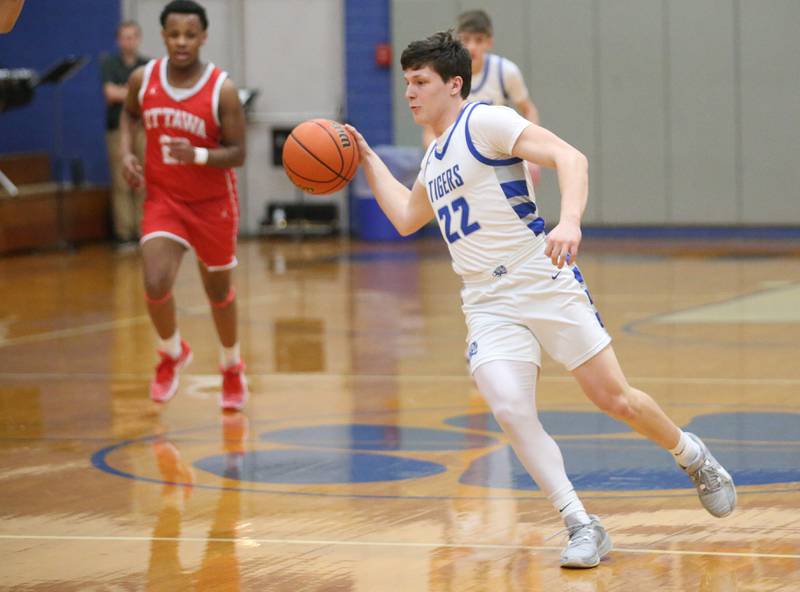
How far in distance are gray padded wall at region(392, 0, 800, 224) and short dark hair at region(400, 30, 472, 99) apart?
1249cm

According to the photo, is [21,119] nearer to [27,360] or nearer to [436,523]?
[27,360]

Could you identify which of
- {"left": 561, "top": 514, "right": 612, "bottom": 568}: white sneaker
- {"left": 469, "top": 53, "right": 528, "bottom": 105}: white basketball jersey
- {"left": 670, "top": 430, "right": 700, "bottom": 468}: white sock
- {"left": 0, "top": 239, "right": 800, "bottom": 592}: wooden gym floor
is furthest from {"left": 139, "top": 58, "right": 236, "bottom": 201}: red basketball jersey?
{"left": 561, "top": 514, "right": 612, "bottom": 568}: white sneaker

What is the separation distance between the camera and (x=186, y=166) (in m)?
7.52

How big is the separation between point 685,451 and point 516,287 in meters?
0.82

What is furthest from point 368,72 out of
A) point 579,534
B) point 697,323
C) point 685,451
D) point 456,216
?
point 579,534

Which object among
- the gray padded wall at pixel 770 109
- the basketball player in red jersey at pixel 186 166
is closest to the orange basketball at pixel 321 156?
the basketball player in red jersey at pixel 186 166

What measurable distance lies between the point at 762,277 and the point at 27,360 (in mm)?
6593

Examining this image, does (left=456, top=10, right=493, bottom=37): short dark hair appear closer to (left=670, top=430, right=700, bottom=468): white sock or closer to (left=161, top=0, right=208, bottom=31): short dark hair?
(left=161, top=0, right=208, bottom=31): short dark hair

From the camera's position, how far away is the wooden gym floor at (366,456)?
4.67 m

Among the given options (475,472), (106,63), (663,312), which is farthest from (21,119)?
(475,472)

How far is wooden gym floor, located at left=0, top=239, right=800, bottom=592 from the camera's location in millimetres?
4672

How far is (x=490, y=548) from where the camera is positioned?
191 inches

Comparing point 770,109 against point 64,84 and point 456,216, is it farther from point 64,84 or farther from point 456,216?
point 456,216

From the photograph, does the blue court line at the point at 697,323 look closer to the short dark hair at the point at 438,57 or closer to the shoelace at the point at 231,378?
the shoelace at the point at 231,378
